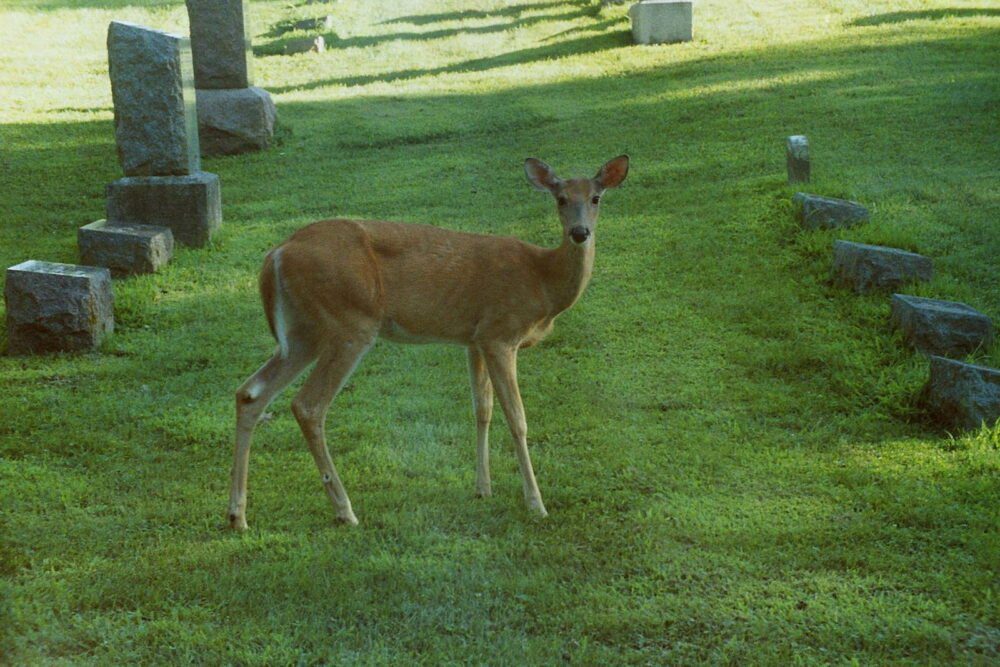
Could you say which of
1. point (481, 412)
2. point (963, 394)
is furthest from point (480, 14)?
point (481, 412)

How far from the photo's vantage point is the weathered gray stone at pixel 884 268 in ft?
26.4

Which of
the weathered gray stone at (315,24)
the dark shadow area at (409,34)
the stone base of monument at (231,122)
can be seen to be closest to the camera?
the stone base of monument at (231,122)

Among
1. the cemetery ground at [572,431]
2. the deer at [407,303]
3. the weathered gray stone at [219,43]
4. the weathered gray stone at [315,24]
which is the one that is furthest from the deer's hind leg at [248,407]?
the weathered gray stone at [315,24]

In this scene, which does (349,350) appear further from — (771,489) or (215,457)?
(771,489)

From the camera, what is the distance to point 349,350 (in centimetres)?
533

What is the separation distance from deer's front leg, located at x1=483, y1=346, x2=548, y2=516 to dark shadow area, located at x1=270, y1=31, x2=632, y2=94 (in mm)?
11450

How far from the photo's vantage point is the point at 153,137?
1013 cm

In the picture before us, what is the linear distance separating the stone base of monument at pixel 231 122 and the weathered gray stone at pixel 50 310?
5.46m

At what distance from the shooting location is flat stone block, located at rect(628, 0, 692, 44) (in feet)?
56.2

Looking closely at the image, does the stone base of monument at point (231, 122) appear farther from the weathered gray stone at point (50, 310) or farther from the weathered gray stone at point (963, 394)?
the weathered gray stone at point (963, 394)

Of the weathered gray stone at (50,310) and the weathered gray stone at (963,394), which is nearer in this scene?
the weathered gray stone at (963,394)

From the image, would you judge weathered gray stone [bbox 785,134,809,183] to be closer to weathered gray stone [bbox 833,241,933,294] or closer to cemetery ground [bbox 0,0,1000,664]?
cemetery ground [bbox 0,0,1000,664]

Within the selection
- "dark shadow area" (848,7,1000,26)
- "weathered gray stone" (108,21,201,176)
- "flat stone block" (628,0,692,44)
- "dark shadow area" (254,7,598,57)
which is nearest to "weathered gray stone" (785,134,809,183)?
"weathered gray stone" (108,21,201,176)

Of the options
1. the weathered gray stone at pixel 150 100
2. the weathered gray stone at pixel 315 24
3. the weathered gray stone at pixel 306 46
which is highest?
the weathered gray stone at pixel 315 24
